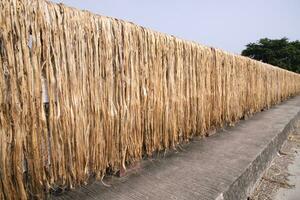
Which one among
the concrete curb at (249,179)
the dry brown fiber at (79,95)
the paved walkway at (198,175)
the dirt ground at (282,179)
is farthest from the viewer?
the dirt ground at (282,179)

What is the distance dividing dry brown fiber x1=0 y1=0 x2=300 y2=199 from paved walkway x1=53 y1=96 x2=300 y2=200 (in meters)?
0.16

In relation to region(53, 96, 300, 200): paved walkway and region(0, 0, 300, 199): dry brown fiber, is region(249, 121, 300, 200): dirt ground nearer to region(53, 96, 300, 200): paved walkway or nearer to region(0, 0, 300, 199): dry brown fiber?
region(53, 96, 300, 200): paved walkway

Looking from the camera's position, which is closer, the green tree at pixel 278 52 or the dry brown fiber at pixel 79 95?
the dry brown fiber at pixel 79 95

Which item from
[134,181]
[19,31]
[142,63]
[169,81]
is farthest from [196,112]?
[19,31]

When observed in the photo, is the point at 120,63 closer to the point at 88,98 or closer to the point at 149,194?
the point at 88,98

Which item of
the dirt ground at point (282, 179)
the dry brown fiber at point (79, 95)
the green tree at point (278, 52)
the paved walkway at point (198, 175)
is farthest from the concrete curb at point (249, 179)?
the green tree at point (278, 52)

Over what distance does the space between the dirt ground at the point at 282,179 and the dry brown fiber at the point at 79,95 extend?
1.14 m

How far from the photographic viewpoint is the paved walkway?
6.56ft

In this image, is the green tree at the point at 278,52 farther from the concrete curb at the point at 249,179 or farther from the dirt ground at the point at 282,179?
the concrete curb at the point at 249,179

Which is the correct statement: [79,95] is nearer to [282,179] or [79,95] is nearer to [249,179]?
[249,179]

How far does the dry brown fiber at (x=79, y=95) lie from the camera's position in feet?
4.97

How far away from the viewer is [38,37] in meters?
1.60

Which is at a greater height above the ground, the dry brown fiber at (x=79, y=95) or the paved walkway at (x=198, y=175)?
the dry brown fiber at (x=79, y=95)

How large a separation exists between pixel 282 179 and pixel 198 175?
1736 mm
